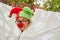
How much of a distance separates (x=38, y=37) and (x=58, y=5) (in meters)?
0.85

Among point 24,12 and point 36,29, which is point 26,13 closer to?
point 24,12

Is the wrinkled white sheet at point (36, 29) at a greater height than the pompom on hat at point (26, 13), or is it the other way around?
the pompom on hat at point (26, 13)

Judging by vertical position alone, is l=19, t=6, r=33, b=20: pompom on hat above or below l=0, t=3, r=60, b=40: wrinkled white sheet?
above

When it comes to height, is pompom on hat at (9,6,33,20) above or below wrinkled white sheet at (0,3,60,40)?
above

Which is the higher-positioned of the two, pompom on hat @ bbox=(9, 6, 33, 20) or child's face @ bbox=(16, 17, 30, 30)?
pompom on hat @ bbox=(9, 6, 33, 20)

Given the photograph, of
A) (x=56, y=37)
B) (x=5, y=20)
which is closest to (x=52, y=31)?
(x=56, y=37)

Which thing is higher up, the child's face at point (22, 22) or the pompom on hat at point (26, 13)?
the pompom on hat at point (26, 13)

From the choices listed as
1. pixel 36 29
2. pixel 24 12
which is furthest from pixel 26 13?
pixel 36 29

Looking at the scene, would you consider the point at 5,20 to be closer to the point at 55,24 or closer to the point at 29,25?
the point at 29,25

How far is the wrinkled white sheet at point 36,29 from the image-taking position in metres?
0.98

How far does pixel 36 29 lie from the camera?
1.02m

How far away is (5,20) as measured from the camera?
106 cm

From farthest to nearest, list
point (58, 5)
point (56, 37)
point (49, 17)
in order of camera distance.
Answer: point (58, 5) < point (49, 17) < point (56, 37)

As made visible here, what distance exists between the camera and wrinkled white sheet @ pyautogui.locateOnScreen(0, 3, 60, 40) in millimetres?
984
